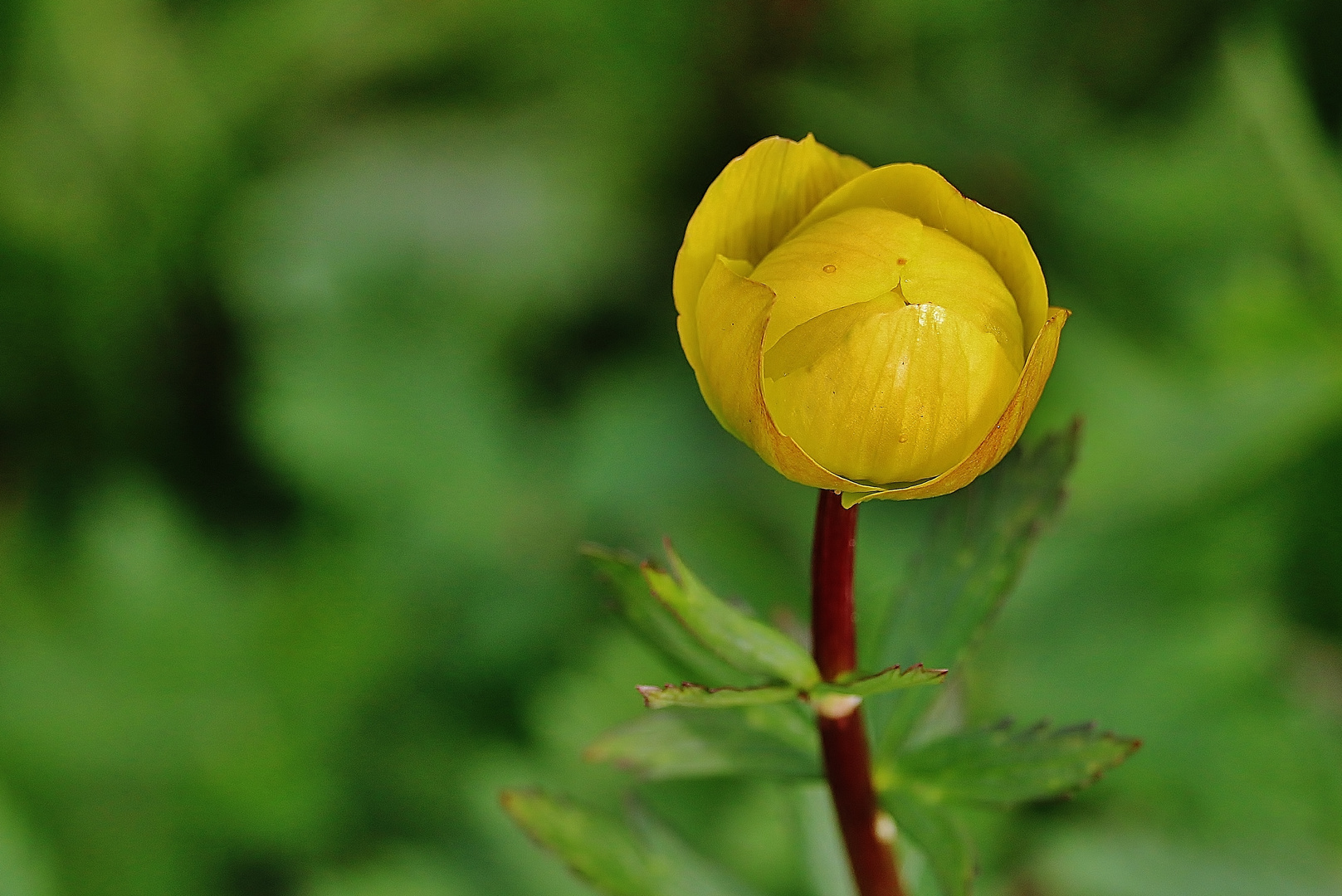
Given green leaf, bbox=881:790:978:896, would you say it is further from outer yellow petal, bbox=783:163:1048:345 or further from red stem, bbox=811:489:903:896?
outer yellow petal, bbox=783:163:1048:345

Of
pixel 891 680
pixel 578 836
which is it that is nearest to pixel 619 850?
pixel 578 836

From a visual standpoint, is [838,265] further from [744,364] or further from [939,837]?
[939,837]

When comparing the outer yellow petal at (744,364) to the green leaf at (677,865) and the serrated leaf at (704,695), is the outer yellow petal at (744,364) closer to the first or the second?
the serrated leaf at (704,695)

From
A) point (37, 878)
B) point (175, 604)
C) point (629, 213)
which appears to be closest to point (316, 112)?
point (629, 213)

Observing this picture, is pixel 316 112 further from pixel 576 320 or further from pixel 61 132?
pixel 576 320

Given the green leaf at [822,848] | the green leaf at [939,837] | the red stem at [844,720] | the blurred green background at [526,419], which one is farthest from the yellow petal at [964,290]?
the blurred green background at [526,419]

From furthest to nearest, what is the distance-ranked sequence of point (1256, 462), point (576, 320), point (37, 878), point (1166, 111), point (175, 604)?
point (576, 320) < point (1166, 111) < point (175, 604) < point (1256, 462) < point (37, 878)
